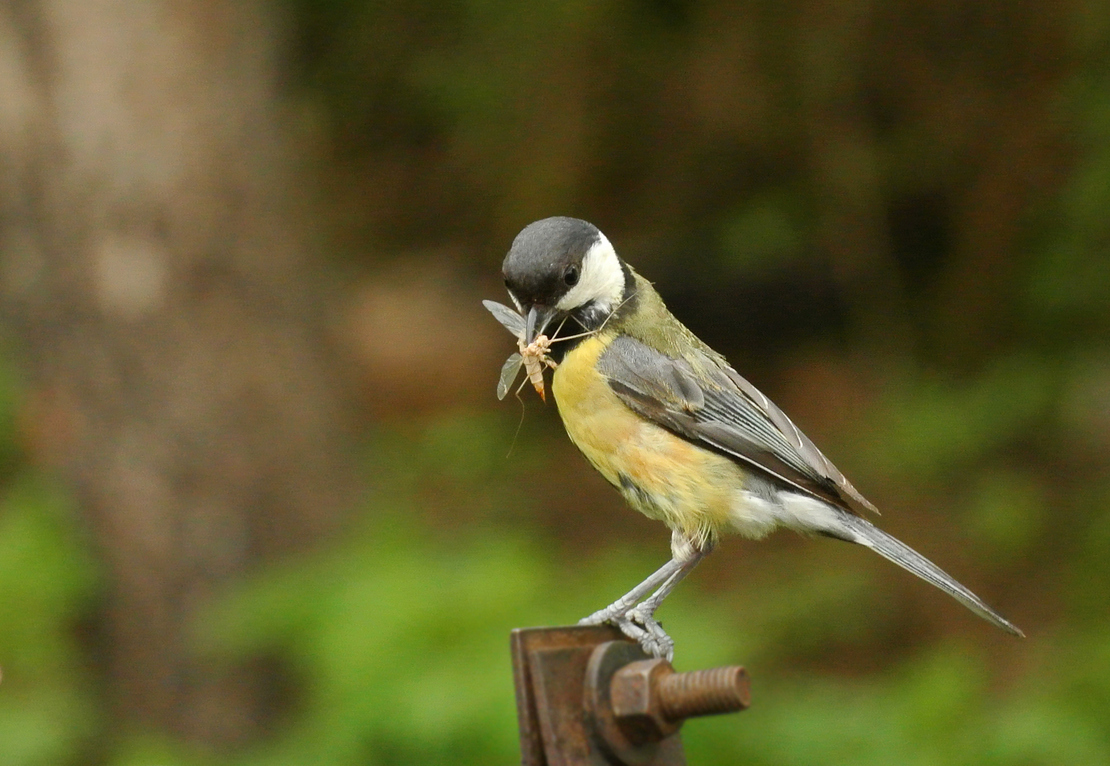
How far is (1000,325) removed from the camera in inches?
243

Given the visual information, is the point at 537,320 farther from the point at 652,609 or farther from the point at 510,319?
the point at 652,609

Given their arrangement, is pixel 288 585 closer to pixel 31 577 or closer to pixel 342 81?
pixel 31 577

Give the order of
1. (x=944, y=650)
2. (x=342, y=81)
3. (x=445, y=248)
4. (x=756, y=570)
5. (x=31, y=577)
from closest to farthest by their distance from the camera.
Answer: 1. (x=31, y=577)
2. (x=944, y=650)
3. (x=756, y=570)
4. (x=342, y=81)
5. (x=445, y=248)

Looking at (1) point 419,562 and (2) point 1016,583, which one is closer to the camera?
(1) point 419,562

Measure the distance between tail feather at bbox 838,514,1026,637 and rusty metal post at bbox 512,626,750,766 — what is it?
585 mm

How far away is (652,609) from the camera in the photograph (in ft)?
6.97

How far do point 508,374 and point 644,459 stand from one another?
424 mm

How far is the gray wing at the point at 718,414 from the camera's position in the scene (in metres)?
2.32

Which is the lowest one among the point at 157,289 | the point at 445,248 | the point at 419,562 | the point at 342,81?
the point at 419,562

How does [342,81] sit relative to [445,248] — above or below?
above

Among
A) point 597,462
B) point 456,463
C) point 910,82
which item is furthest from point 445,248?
point 597,462

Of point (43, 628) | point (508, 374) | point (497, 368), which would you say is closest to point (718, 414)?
point (508, 374)

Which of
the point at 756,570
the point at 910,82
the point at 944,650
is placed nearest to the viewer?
the point at 944,650

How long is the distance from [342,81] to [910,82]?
3402 millimetres
